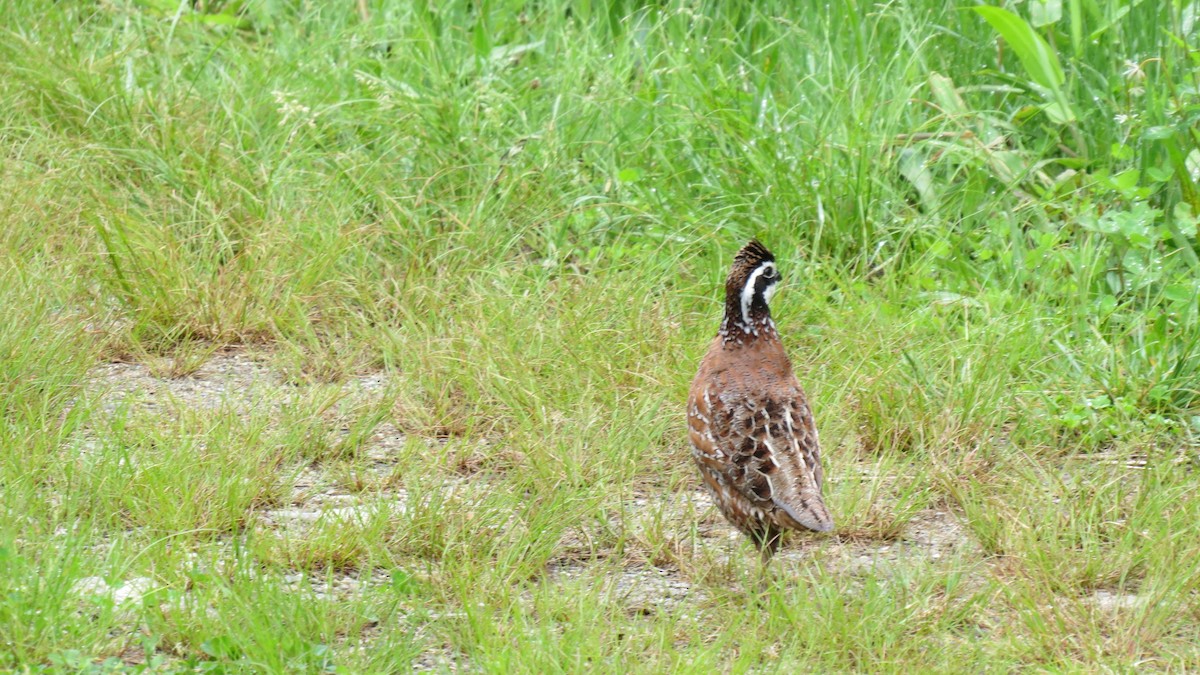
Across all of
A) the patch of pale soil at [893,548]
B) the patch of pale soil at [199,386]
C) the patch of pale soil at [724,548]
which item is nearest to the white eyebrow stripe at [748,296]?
the patch of pale soil at [724,548]

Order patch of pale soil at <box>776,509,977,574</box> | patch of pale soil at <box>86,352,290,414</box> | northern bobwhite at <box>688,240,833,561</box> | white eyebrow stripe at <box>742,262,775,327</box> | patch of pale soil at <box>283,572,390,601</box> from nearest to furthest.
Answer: patch of pale soil at <box>283,572,390,601</box>
northern bobwhite at <box>688,240,833,561</box>
patch of pale soil at <box>776,509,977,574</box>
white eyebrow stripe at <box>742,262,775,327</box>
patch of pale soil at <box>86,352,290,414</box>

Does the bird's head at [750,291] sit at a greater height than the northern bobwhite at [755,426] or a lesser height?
greater

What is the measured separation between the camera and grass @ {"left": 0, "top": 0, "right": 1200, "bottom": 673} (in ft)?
14.1

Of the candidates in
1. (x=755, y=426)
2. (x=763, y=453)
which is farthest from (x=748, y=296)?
(x=763, y=453)

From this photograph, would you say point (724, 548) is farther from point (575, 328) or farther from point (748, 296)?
point (575, 328)

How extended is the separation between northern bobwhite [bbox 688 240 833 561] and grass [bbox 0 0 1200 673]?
9.5 inches

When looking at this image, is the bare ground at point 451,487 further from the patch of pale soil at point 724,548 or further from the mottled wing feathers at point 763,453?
the mottled wing feathers at point 763,453

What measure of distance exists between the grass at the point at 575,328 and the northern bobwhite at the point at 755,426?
0.79ft

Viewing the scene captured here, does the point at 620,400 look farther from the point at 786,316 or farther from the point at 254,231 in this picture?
the point at 254,231

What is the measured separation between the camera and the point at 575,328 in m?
5.86

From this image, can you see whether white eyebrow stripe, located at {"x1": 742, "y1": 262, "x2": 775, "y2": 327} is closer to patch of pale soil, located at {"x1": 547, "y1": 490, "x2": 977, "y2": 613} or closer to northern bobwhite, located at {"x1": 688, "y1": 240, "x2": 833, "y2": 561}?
northern bobwhite, located at {"x1": 688, "y1": 240, "x2": 833, "y2": 561}

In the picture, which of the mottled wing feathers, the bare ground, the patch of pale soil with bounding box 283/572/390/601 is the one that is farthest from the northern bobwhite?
the patch of pale soil with bounding box 283/572/390/601

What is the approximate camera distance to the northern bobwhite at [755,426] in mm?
4406

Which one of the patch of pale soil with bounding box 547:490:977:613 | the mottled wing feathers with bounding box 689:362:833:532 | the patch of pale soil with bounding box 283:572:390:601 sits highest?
the mottled wing feathers with bounding box 689:362:833:532
